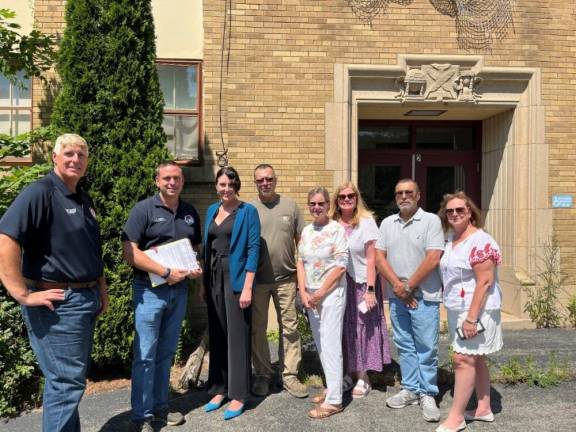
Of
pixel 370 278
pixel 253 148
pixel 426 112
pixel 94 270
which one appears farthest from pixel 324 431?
pixel 426 112

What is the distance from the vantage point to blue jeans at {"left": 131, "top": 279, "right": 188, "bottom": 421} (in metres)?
3.57

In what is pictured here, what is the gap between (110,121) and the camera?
5062mm

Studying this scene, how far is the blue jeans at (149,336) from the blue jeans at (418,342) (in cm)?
184

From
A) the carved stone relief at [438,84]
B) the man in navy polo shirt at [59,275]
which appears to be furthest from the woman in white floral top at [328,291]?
the carved stone relief at [438,84]

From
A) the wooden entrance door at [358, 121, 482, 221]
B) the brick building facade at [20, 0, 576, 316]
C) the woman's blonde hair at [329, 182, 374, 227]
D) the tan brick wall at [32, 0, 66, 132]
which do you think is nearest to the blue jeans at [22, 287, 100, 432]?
the woman's blonde hair at [329, 182, 374, 227]

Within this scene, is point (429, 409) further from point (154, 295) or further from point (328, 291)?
point (154, 295)

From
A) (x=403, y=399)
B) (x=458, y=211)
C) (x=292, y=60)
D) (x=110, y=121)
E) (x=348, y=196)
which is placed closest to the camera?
(x=458, y=211)

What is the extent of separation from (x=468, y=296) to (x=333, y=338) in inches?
42.7

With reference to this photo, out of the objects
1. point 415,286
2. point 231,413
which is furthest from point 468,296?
point 231,413

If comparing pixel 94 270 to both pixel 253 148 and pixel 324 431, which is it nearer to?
pixel 324 431

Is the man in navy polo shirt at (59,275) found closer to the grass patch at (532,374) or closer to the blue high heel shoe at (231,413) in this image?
the blue high heel shoe at (231,413)

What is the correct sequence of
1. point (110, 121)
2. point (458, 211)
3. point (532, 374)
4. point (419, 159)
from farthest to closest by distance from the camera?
point (419, 159) < point (110, 121) < point (532, 374) < point (458, 211)

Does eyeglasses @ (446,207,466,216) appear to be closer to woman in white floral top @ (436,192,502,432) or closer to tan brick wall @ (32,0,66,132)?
woman in white floral top @ (436,192,502,432)

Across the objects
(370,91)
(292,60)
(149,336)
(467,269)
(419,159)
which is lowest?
(149,336)
